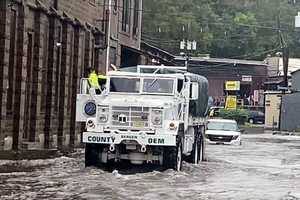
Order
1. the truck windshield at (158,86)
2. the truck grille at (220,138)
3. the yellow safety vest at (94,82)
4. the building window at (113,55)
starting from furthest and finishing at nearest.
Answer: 1. the building window at (113,55)
2. the truck grille at (220,138)
3. the truck windshield at (158,86)
4. the yellow safety vest at (94,82)

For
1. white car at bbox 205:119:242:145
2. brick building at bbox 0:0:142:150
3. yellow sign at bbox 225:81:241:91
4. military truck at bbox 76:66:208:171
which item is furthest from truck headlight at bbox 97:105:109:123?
yellow sign at bbox 225:81:241:91

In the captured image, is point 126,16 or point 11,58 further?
point 126,16

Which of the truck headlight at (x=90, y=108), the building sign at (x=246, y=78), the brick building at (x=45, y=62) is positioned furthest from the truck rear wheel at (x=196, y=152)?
the building sign at (x=246, y=78)

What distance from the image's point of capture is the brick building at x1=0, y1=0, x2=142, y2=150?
26.7 m

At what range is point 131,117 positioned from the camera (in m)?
20.5

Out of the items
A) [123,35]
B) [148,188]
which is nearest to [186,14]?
[123,35]

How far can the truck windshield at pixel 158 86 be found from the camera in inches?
843

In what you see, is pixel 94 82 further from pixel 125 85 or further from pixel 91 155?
pixel 91 155

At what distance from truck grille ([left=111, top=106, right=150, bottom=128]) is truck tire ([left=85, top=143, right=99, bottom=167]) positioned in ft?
2.90

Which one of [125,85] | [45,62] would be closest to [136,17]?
[45,62]

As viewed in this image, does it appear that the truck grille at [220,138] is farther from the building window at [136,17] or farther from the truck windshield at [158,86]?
the truck windshield at [158,86]

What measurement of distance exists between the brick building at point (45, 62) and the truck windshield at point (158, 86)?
648cm

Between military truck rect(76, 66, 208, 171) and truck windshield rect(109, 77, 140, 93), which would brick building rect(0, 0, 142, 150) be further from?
military truck rect(76, 66, 208, 171)

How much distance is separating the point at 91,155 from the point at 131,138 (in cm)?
136
